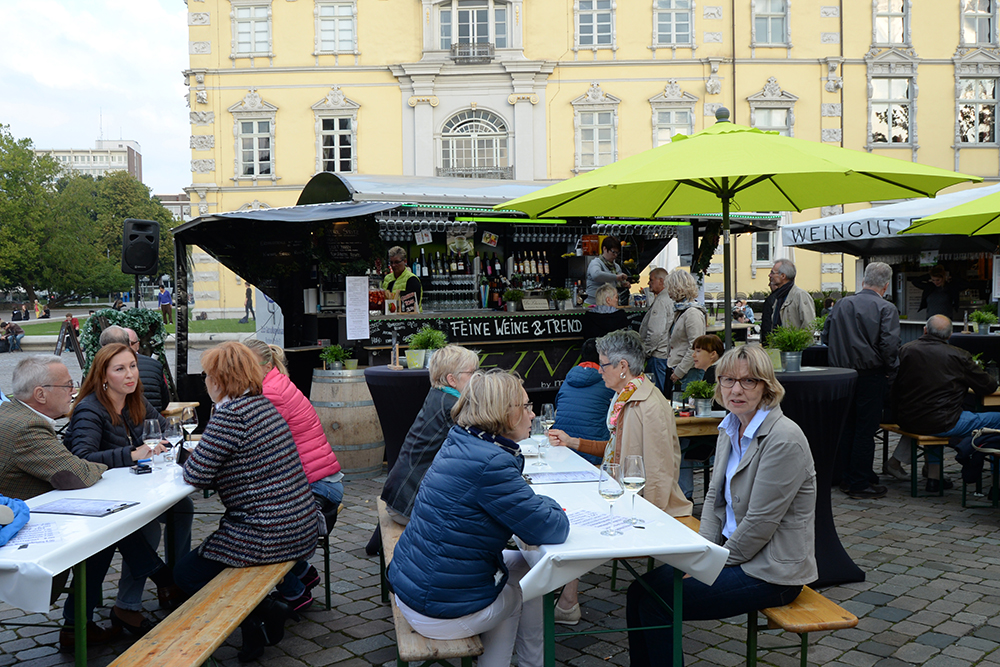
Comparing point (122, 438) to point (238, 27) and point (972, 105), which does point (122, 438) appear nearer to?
point (238, 27)

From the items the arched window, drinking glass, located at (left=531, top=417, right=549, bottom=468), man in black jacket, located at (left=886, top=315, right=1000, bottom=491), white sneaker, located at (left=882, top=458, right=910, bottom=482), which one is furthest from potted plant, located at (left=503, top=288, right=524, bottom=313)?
the arched window

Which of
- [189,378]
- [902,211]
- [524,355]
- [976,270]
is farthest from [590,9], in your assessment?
[189,378]

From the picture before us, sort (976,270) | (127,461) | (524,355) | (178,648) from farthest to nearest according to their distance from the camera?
(976,270)
(524,355)
(127,461)
(178,648)

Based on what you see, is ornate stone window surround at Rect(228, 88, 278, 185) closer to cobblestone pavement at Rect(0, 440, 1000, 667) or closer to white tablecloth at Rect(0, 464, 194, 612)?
cobblestone pavement at Rect(0, 440, 1000, 667)

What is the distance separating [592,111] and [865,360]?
20.3 metres

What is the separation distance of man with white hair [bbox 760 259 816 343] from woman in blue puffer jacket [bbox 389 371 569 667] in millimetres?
5341

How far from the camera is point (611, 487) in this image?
3047 millimetres

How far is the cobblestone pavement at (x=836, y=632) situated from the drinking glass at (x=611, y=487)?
3.25ft

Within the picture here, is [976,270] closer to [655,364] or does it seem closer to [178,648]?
[655,364]

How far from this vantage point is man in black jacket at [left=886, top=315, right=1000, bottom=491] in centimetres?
623

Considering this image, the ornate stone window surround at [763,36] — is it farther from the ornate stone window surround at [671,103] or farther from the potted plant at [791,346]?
the potted plant at [791,346]

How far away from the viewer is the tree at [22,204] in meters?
36.6

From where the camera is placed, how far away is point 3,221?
37.2m

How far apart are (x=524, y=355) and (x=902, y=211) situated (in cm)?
552
